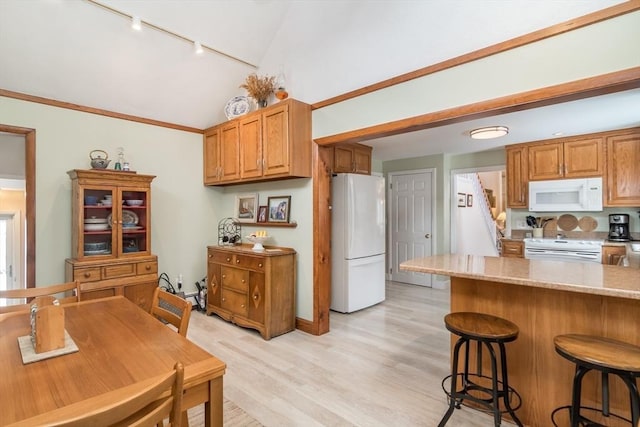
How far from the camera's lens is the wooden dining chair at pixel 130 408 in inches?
29.8

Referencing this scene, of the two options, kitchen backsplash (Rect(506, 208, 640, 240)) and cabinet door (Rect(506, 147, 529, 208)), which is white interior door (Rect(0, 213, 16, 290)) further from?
kitchen backsplash (Rect(506, 208, 640, 240))

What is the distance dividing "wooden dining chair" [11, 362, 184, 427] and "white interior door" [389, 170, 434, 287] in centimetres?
531

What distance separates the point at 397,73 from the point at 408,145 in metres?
2.21

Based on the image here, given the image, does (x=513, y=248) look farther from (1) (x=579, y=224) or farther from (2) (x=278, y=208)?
(2) (x=278, y=208)

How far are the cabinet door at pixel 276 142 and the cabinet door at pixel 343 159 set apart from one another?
100cm

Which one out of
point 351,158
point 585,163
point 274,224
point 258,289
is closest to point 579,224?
point 585,163

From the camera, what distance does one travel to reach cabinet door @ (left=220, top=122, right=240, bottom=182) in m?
4.08

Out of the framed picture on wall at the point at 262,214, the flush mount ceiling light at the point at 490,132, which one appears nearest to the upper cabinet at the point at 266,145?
the framed picture on wall at the point at 262,214

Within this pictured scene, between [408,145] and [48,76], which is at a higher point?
[48,76]

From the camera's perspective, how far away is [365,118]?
10.3ft

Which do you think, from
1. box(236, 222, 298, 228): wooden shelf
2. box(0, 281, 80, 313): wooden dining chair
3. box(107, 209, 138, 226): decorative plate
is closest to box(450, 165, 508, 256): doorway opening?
box(236, 222, 298, 228): wooden shelf

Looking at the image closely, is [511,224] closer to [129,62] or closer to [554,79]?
[554,79]

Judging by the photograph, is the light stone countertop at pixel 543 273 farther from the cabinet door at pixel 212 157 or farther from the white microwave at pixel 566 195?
the cabinet door at pixel 212 157

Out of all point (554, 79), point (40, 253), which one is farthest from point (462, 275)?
point (40, 253)
